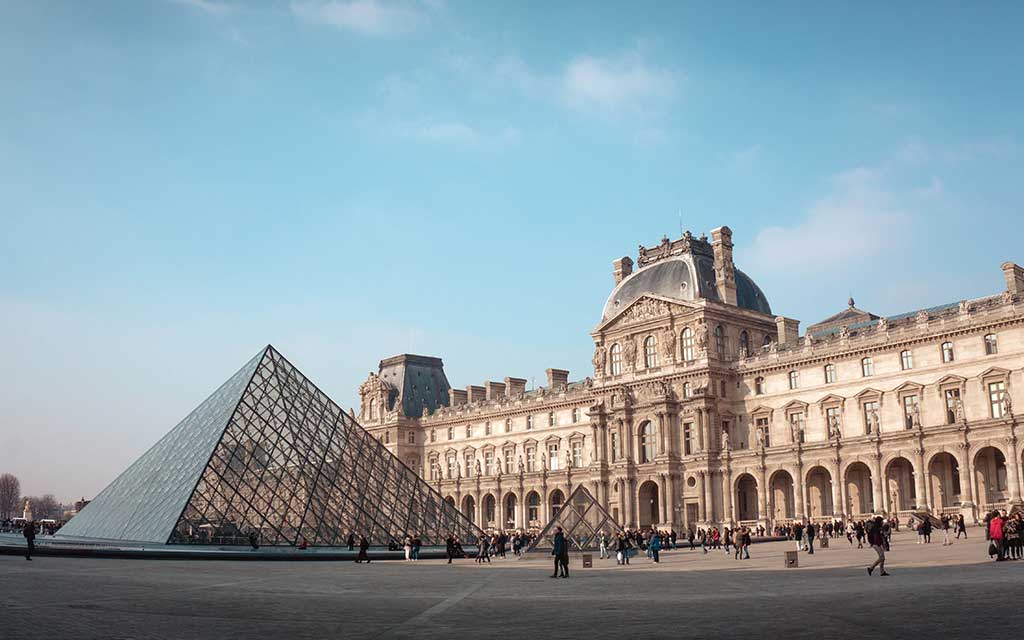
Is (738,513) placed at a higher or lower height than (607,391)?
lower

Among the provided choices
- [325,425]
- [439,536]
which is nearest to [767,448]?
[439,536]

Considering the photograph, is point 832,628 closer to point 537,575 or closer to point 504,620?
point 504,620

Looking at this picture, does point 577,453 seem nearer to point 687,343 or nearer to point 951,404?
point 687,343

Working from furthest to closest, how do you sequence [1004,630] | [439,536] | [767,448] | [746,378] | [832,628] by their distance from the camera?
[746,378], [767,448], [439,536], [832,628], [1004,630]

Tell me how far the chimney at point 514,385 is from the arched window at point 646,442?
17157 mm

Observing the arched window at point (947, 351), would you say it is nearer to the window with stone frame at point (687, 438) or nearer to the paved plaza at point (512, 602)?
the window with stone frame at point (687, 438)

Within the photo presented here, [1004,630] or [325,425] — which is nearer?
[1004,630]

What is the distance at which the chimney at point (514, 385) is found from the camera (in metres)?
74.9

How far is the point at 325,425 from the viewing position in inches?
1588

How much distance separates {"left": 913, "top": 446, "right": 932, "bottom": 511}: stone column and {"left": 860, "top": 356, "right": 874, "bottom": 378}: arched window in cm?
547

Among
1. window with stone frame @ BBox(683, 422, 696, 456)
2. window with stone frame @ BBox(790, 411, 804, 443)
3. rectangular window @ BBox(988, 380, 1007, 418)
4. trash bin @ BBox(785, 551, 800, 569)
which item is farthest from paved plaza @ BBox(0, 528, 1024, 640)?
window with stone frame @ BBox(683, 422, 696, 456)

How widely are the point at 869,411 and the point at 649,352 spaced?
1407cm

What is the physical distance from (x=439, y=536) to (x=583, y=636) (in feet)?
97.9

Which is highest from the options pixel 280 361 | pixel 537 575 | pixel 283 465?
pixel 280 361
